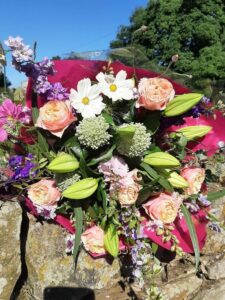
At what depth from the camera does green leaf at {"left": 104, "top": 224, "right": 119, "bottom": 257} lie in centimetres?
184

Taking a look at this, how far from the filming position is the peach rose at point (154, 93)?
1.82 m

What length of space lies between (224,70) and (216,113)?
2310cm

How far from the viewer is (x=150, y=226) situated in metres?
1.92

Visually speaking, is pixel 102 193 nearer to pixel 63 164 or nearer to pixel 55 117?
pixel 63 164

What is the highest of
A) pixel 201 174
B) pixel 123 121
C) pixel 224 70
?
pixel 123 121

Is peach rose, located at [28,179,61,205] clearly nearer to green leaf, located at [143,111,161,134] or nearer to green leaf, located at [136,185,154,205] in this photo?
green leaf, located at [136,185,154,205]

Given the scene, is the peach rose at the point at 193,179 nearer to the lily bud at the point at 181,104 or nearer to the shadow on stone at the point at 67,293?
the lily bud at the point at 181,104

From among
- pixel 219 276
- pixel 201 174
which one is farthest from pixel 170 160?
pixel 219 276

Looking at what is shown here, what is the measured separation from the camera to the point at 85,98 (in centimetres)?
184

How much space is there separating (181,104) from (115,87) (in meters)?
0.29

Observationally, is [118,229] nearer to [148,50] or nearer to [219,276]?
[219,276]

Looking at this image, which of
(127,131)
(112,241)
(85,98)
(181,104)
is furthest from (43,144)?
(181,104)

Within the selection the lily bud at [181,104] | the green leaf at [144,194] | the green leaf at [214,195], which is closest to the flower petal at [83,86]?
the lily bud at [181,104]

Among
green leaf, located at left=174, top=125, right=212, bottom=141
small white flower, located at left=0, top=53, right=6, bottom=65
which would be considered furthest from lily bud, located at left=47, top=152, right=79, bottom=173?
green leaf, located at left=174, top=125, right=212, bottom=141
